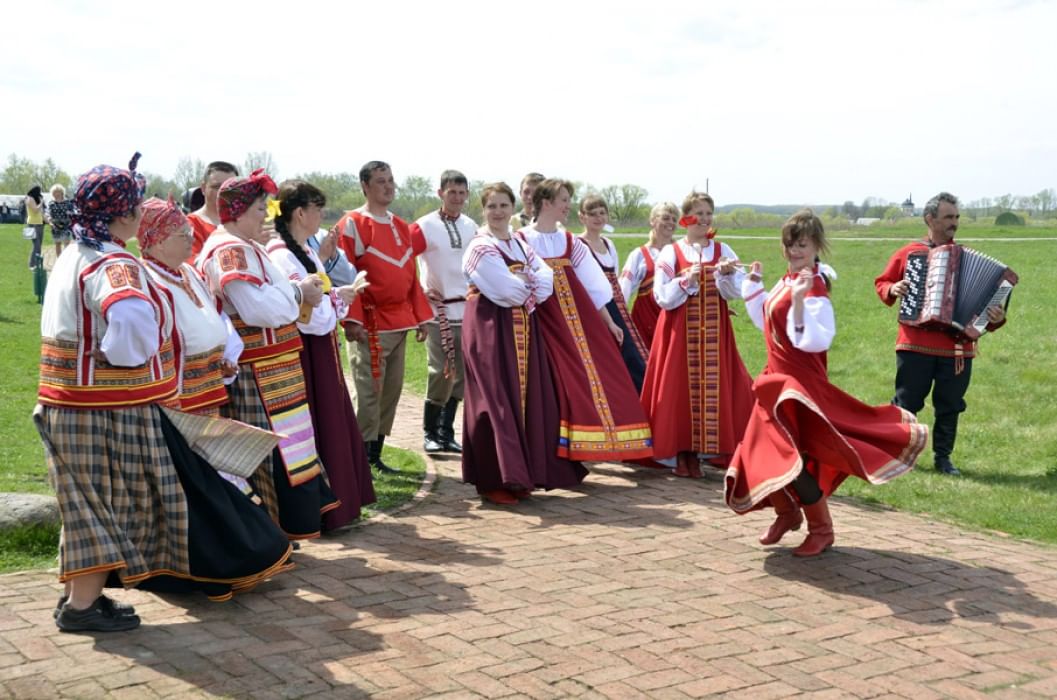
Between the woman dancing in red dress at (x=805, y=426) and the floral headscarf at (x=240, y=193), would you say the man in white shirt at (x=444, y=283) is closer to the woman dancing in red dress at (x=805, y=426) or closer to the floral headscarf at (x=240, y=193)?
the floral headscarf at (x=240, y=193)

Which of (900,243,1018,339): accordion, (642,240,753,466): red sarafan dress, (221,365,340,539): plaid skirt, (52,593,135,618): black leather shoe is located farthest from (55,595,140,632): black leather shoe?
(900,243,1018,339): accordion

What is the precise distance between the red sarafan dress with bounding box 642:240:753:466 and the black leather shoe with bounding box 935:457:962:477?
1477mm

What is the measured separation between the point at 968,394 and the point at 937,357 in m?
3.18

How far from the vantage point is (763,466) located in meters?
5.75

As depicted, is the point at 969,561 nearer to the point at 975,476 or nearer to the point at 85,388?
the point at 975,476

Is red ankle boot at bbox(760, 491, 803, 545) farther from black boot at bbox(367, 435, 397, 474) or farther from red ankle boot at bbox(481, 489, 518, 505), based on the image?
black boot at bbox(367, 435, 397, 474)

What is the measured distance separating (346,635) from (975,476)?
5272 mm

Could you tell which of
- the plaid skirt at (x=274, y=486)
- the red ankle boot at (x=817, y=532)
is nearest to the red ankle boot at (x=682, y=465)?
the red ankle boot at (x=817, y=532)

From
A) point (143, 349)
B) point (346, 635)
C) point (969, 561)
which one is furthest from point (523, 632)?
point (969, 561)

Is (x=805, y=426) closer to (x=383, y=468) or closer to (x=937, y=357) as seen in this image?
(x=937, y=357)

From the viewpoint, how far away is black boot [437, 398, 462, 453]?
28.8 feet

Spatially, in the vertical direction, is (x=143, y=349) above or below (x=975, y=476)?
above

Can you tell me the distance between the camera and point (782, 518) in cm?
602

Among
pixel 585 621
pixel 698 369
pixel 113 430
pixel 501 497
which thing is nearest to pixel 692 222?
pixel 698 369
